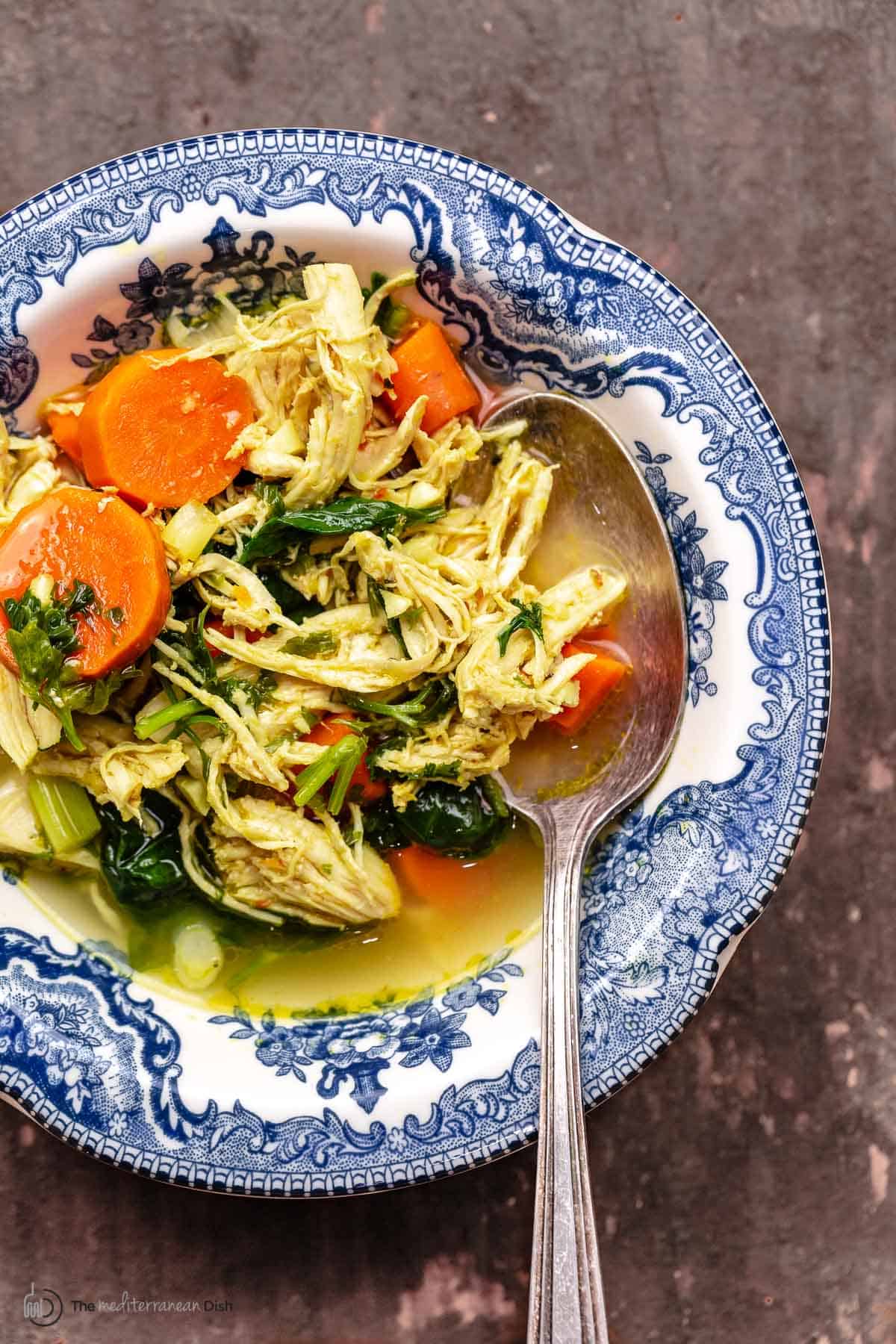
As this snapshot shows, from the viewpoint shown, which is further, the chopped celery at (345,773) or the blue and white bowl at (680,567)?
the chopped celery at (345,773)

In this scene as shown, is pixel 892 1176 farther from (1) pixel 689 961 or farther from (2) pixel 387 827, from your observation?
(2) pixel 387 827

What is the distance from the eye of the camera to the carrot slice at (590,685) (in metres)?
2.61

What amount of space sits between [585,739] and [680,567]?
1.66 feet

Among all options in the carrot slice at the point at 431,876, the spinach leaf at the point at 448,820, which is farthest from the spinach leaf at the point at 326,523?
the carrot slice at the point at 431,876

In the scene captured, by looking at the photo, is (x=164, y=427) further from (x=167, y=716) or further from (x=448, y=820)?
(x=448, y=820)

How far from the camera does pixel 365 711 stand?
8.45 feet

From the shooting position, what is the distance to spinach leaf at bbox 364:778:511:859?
261 centimetres

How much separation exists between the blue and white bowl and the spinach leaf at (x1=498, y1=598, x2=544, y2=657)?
38 centimetres

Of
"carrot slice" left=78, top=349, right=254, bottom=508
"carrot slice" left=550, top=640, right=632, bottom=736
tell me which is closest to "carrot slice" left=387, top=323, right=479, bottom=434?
"carrot slice" left=78, top=349, right=254, bottom=508

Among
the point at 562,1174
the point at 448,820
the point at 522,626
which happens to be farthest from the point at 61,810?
the point at 562,1174

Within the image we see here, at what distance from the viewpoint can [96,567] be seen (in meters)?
2.34

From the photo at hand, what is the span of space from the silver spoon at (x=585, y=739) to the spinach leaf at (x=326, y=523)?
1.29ft

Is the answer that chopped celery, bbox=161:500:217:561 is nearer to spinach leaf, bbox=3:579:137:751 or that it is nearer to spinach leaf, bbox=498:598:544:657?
spinach leaf, bbox=3:579:137:751

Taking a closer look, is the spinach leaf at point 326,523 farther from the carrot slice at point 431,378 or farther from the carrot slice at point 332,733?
the carrot slice at point 332,733
